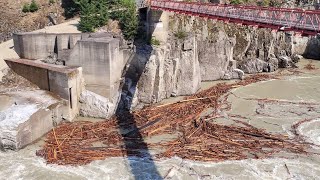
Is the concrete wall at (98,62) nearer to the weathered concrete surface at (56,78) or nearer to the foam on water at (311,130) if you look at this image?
the weathered concrete surface at (56,78)

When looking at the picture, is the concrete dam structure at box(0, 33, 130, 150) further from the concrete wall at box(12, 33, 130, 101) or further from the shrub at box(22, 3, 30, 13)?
the shrub at box(22, 3, 30, 13)

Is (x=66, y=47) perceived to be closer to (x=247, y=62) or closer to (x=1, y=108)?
(x=1, y=108)

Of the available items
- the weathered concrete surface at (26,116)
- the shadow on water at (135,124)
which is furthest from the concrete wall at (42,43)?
the shadow on water at (135,124)

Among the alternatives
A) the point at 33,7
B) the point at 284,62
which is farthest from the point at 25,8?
the point at 284,62

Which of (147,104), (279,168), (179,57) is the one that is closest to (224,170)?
(279,168)

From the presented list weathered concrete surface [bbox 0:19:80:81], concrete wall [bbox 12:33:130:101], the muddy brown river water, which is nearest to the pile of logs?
the muddy brown river water

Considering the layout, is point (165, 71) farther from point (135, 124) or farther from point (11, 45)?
point (11, 45)
